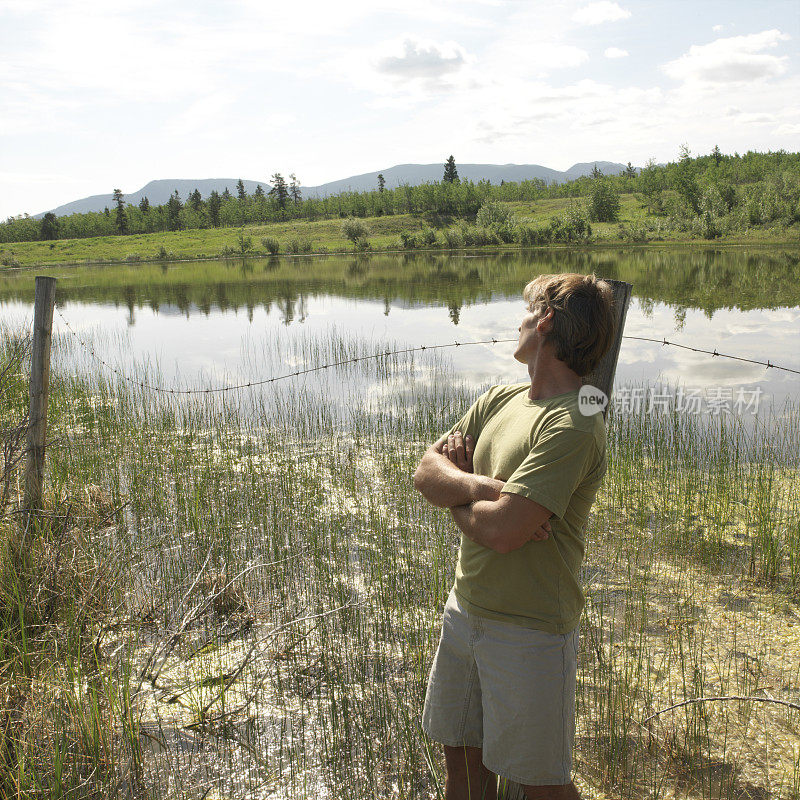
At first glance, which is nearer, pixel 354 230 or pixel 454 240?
pixel 454 240

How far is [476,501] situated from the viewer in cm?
177

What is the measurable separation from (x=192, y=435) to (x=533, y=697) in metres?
5.83

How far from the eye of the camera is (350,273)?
34.3m

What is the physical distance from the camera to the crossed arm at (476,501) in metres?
1.59

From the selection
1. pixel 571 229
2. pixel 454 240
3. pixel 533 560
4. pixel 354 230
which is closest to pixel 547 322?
pixel 533 560

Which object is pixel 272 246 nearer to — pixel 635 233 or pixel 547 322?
pixel 635 233

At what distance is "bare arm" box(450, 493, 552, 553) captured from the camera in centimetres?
158

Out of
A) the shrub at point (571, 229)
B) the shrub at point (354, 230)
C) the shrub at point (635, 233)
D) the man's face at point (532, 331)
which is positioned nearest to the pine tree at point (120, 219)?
the shrub at point (354, 230)

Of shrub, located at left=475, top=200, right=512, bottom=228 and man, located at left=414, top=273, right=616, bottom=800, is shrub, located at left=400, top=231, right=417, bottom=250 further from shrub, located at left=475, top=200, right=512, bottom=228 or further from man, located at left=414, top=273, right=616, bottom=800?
man, located at left=414, top=273, right=616, bottom=800

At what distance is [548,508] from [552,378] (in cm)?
39

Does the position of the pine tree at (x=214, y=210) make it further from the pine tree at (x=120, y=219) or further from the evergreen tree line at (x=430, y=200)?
the pine tree at (x=120, y=219)

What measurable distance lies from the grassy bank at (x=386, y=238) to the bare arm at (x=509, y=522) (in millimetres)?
45402

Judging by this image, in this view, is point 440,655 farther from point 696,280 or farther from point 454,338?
point 696,280

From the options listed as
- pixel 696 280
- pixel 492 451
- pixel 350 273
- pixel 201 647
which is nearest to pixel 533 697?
pixel 492 451
